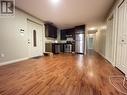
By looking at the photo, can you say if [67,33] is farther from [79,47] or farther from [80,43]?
[79,47]

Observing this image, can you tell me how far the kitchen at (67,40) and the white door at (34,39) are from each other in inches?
31.0

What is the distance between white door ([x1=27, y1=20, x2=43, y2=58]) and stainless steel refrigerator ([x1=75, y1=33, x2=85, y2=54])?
3.06m

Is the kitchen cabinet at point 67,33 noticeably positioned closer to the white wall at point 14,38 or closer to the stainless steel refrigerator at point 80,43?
the stainless steel refrigerator at point 80,43

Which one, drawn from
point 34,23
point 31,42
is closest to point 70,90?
point 31,42

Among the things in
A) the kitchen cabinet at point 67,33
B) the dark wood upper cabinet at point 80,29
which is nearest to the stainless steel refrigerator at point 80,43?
the dark wood upper cabinet at point 80,29

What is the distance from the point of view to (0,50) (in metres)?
3.38

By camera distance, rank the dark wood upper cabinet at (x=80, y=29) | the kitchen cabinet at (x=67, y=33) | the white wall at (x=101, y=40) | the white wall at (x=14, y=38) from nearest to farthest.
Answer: the white wall at (x=14, y=38) → the white wall at (x=101, y=40) → the dark wood upper cabinet at (x=80, y=29) → the kitchen cabinet at (x=67, y=33)

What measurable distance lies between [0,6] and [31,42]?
7.59 ft

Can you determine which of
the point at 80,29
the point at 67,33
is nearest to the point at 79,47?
the point at 80,29

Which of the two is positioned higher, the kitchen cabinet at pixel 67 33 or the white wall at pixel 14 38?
the kitchen cabinet at pixel 67 33

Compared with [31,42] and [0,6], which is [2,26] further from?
[31,42]

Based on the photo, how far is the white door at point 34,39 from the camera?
5.25 meters

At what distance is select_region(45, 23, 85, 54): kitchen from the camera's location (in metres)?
7.16

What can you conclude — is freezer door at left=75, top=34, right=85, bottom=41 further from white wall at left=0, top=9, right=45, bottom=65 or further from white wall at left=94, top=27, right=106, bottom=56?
white wall at left=0, top=9, right=45, bottom=65
